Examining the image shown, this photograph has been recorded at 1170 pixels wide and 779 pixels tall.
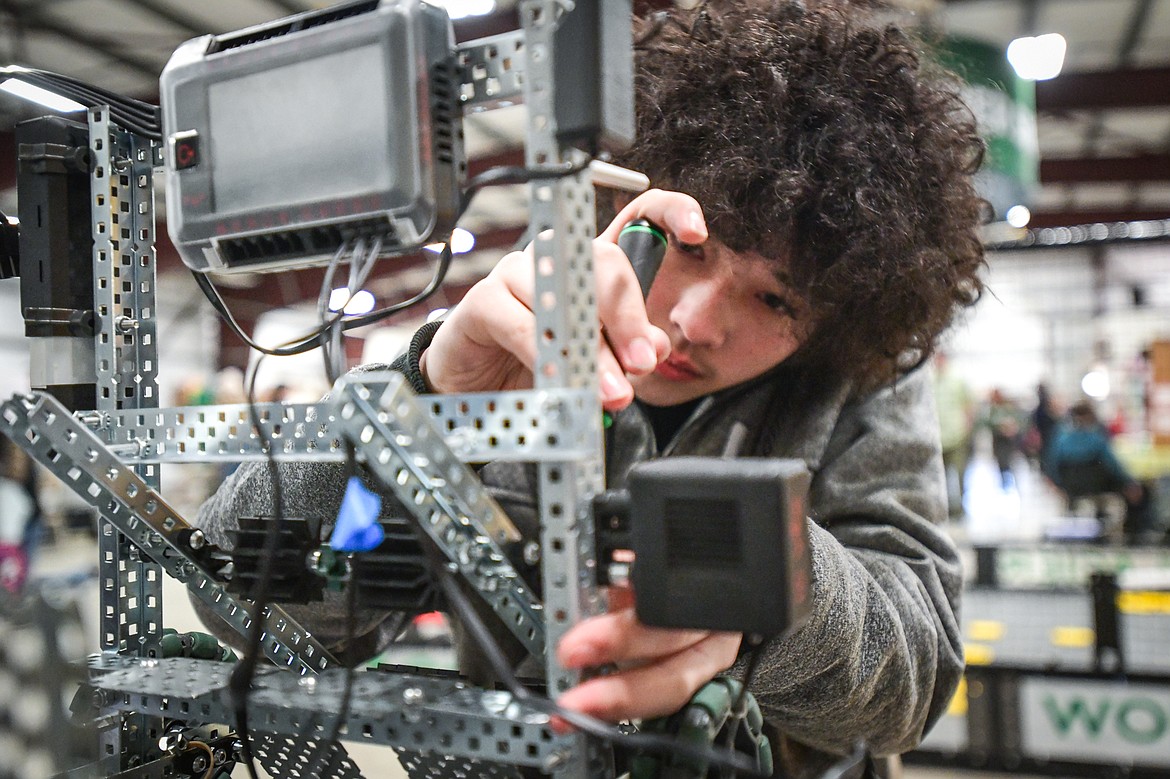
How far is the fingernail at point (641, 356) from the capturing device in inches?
27.5

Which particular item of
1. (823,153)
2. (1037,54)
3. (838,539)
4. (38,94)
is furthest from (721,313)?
(1037,54)

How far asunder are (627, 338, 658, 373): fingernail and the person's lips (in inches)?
15.7

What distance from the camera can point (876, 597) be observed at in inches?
36.9

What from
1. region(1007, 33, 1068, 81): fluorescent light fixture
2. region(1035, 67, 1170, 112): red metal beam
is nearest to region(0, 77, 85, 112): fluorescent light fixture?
region(1007, 33, 1068, 81): fluorescent light fixture

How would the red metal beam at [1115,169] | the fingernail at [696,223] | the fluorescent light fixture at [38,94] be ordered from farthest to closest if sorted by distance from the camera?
the red metal beam at [1115,169] < the fluorescent light fixture at [38,94] < the fingernail at [696,223]

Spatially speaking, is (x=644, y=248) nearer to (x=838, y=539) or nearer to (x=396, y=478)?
(x=396, y=478)

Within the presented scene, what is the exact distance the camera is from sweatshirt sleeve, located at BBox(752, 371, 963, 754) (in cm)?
82

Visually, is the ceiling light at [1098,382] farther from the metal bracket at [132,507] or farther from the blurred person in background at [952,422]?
the metal bracket at [132,507]

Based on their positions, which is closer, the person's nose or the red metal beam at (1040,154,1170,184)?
the person's nose

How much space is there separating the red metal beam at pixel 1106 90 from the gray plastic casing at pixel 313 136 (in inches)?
321

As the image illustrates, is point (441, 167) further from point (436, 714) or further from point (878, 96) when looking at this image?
point (878, 96)

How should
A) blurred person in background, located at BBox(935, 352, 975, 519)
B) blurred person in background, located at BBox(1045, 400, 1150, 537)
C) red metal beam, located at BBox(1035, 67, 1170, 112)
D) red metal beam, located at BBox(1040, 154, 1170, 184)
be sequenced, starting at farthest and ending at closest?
red metal beam, located at BBox(1040, 154, 1170, 184)
red metal beam, located at BBox(1035, 67, 1170, 112)
blurred person in background, located at BBox(935, 352, 975, 519)
blurred person in background, located at BBox(1045, 400, 1150, 537)

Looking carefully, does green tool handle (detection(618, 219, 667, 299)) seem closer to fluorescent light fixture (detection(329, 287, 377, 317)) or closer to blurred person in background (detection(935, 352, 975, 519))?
fluorescent light fixture (detection(329, 287, 377, 317))

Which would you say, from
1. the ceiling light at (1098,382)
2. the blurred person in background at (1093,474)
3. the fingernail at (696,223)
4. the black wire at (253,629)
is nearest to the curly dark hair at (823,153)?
the fingernail at (696,223)
